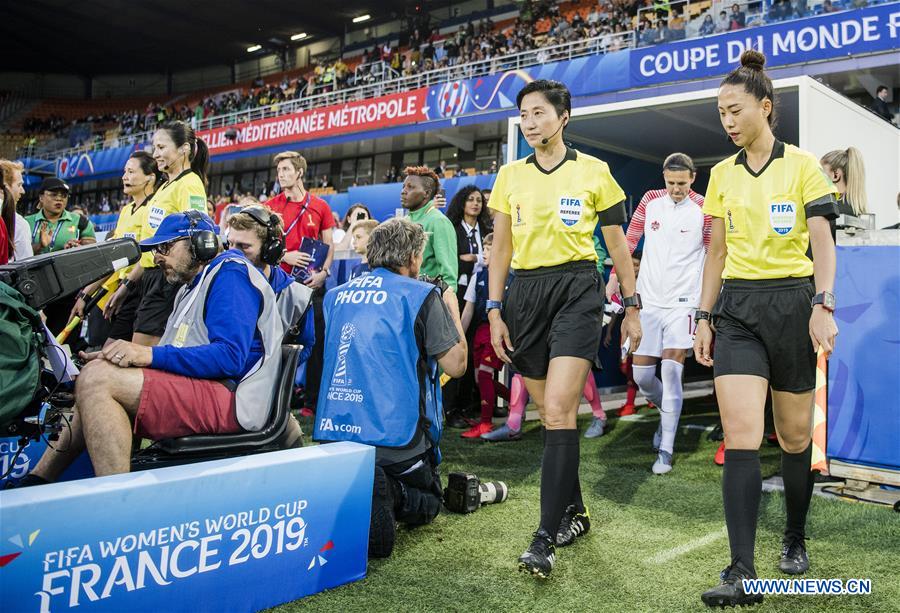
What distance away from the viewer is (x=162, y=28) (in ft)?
110

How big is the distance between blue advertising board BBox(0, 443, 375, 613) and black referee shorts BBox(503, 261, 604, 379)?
830 millimetres

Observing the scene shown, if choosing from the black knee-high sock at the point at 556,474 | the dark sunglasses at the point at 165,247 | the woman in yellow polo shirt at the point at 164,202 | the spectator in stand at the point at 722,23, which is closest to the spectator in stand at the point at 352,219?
the woman in yellow polo shirt at the point at 164,202

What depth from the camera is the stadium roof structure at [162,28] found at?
101 feet

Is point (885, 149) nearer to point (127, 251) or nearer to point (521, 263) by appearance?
point (521, 263)

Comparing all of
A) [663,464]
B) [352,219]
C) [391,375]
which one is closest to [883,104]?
[352,219]

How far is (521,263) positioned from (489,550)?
121cm

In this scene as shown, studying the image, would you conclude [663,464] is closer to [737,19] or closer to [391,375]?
[391,375]

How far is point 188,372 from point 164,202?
1.89m

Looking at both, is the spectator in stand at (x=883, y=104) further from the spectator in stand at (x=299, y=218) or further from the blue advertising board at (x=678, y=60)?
the spectator in stand at (x=299, y=218)

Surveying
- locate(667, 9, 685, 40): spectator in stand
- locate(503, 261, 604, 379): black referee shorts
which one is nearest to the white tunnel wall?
locate(503, 261, 604, 379): black referee shorts

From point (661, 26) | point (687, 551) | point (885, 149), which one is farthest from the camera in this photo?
point (661, 26)

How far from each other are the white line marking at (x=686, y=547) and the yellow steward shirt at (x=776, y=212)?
3.85 ft

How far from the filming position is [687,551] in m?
3.04

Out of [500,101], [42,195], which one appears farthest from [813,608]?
[500,101]
